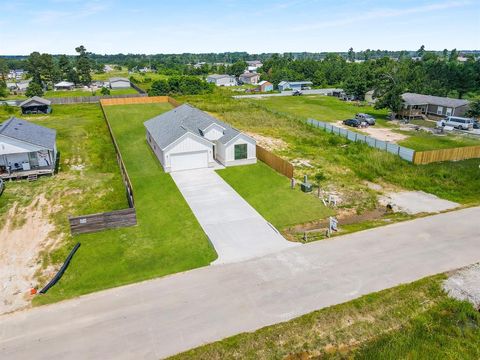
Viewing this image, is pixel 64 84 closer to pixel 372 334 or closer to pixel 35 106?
pixel 35 106

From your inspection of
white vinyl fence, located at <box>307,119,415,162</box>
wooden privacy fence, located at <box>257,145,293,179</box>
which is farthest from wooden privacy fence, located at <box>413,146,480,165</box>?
wooden privacy fence, located at <box>257,145,293,179</box>

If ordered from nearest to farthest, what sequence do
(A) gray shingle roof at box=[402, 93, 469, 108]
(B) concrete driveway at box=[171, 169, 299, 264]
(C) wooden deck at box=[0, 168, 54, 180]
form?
(B) concrete driveway at box=[171, 169, 299, 264] < (C) wooden deck at box=[0, 168, 54, 180] < (A) gray shingle roof at box=[402, 93, 469, 108]

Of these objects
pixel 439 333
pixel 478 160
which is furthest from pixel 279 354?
pixel 478 160

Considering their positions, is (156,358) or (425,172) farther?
(425,172)

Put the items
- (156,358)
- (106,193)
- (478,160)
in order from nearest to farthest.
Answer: (156,358)
(106,193)
(478,160)

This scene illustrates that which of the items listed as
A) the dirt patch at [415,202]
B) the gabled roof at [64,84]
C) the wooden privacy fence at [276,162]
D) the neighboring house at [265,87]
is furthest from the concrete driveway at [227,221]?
the gabled roof at [64,84]

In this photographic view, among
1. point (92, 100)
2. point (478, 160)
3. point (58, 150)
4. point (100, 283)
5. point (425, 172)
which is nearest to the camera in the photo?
point (100, 283)

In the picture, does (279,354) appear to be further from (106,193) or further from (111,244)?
(106,193)

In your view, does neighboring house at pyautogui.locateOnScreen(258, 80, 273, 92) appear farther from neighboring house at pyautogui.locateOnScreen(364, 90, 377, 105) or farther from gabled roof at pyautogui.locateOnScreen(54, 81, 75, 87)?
gabled roof at pyautogui.locateOnScreen(54, 81, 75, 87)
